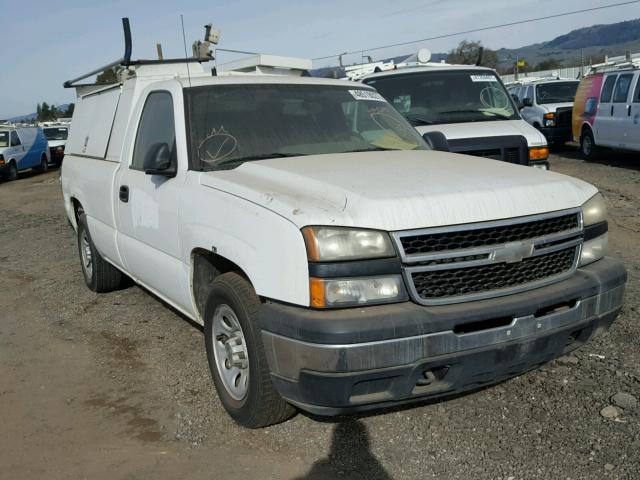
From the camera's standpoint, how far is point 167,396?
4.20m

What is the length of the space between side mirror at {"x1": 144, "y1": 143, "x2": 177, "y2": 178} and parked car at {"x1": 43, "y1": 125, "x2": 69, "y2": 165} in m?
24.2

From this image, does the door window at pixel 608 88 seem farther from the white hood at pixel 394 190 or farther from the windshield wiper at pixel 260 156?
the windshield wiper at pixel 260 156

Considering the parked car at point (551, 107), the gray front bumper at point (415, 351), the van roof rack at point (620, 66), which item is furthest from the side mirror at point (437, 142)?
the parked car at point (551, 107)

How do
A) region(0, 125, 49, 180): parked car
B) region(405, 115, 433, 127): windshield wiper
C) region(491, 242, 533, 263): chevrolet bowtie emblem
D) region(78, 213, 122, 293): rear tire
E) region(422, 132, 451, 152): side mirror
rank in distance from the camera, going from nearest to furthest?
region(491, 242, 533, 263): chevrolet bowtie emblem
region(422, 132, 451, 152): side mirror
region(78, 213, 122, 293): rear tire
region(405, 115, 433, 127): windshield wiper
region(0, 125, 49, 180): parked car

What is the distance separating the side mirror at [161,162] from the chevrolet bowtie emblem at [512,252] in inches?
80.3

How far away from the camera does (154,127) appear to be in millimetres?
4785

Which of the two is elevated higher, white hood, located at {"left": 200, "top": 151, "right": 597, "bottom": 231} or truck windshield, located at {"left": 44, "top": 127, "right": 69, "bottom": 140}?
white hood, located at {"left": 200, "top": 151, "right": 597, "bottom": 231}

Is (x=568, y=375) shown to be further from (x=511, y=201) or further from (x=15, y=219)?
(x=15, y=219)

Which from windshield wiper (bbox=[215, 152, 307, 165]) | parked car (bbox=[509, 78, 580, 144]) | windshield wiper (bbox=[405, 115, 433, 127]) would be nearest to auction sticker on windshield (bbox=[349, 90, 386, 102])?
windshield wiper (bbox=[215, 152, 307, 165])

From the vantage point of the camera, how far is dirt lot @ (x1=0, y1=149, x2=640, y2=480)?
3.27m

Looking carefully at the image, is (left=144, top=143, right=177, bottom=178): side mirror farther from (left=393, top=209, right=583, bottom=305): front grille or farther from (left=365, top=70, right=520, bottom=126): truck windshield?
(left=365, top=70, right=520, bottom=126): truck windshield

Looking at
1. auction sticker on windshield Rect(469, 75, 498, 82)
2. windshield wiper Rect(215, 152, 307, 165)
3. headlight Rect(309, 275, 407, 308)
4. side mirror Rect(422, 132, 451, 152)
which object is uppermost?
auction sticker on windshield Rect(469, 75, 498, 82)

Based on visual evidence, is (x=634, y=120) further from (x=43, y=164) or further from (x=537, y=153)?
(x=43, y=164)

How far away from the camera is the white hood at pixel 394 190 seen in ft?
9.97
